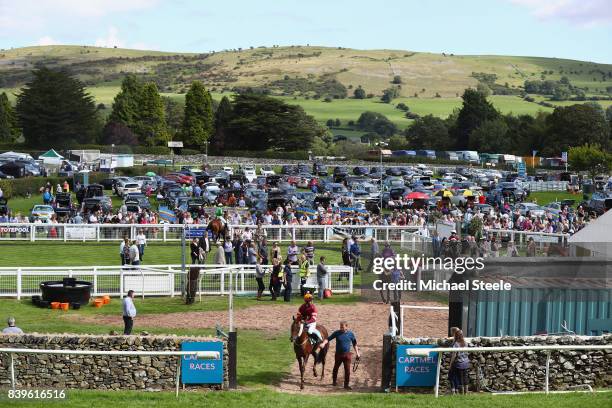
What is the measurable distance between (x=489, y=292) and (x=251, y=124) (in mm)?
91413

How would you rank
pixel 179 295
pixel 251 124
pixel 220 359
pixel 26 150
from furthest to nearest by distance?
pixel 251 124 < pixel 26 150 < pixel 179 295 < pixel 220 359

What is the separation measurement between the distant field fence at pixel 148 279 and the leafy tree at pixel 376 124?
13391 cm

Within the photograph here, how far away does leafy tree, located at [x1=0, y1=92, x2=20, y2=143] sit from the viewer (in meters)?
117

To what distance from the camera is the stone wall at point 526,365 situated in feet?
56.7

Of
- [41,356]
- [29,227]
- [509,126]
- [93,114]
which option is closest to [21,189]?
[29,227]

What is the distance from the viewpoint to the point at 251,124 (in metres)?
108

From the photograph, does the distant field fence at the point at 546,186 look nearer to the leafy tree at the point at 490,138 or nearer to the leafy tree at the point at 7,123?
the leafy tree at the point at 490,138

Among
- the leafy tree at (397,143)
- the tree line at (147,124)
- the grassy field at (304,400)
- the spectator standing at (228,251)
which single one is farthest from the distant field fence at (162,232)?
the leafy tree at (397,143)

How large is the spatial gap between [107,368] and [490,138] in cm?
10553

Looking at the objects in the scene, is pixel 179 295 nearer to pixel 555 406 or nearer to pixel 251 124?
pixel 555 406

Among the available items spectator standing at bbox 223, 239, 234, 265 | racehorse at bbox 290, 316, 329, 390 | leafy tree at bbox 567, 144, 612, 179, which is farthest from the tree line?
racehorse at bbox 290, 316, 329, 390

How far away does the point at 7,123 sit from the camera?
11862cm

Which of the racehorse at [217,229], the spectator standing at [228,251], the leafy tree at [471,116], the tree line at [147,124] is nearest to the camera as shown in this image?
the spectator standing at [228,251]

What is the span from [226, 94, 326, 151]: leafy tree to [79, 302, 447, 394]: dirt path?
83.5 metres
